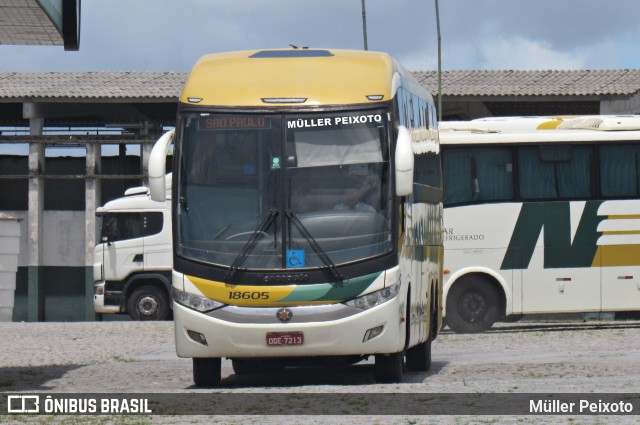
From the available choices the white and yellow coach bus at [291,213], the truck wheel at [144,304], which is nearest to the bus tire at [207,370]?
the white and yellow coach bus at [291,213]

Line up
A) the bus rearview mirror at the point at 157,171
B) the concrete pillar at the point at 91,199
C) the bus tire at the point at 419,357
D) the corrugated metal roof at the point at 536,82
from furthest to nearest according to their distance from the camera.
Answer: the concrete pillar at the point at 91,199
the corrugated metal roof at the point at 536,82
the bus tire at the point at 419,357
the bus rearview mirror at the point at 157,171

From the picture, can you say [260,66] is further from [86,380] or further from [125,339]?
[125,339]

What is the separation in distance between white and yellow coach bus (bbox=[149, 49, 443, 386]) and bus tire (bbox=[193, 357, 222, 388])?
0.04 ft

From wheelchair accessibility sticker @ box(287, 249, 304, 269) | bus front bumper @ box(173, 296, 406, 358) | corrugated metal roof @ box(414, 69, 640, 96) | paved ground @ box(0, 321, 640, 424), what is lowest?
paved ground @ box(0, 321, 640, 424)

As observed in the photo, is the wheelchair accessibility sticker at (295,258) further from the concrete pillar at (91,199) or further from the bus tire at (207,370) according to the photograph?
the concrete pillar at (91,199)

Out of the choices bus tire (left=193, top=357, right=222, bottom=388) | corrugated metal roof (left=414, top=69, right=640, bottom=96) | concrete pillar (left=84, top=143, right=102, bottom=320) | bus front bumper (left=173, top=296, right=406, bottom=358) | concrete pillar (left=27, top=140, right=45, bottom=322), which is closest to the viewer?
bus front bumper (left=173, top=296, right=406, bottom=358)

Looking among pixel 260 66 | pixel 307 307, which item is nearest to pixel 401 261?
pixel 307 307

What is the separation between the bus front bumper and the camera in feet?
43.6

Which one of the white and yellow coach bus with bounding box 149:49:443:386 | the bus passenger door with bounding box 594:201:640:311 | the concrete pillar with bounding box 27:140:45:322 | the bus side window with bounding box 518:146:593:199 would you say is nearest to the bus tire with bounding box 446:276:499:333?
the bus side window with bounding box 518:146:593:199

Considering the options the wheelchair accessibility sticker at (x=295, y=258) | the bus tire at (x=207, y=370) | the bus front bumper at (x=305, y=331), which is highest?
the wheelchair accessibility sticker at (x=295, y=258)

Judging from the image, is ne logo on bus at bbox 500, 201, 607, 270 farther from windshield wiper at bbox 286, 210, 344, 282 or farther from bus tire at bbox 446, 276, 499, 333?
windshield wiper at bbox 286, 210, 344, 282

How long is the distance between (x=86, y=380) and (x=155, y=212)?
14.2m

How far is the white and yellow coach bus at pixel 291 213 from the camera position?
1337 centimetres

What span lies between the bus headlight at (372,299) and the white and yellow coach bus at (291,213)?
2 centimetres
